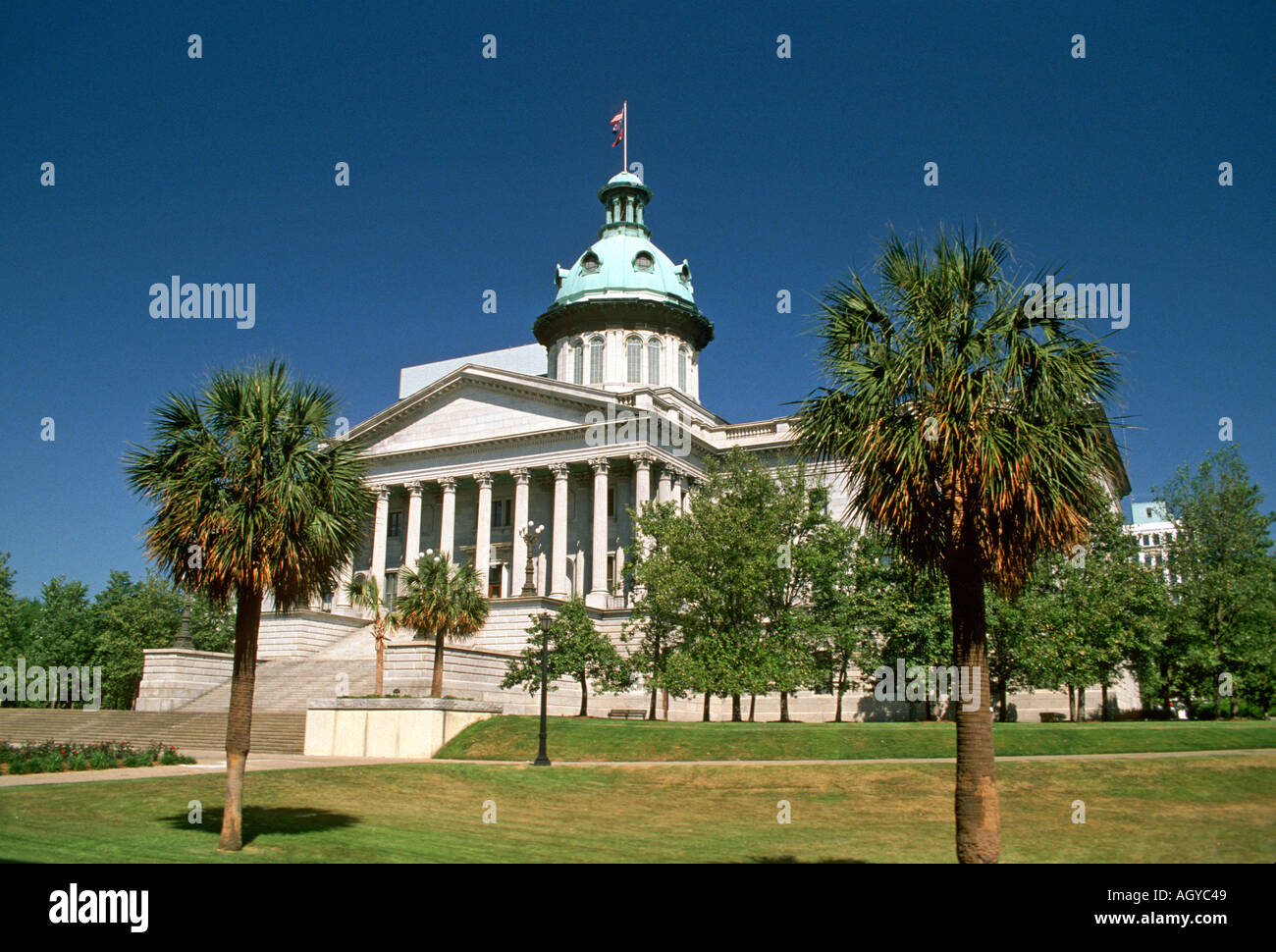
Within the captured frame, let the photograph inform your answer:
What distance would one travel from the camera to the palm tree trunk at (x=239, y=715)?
55.1ft

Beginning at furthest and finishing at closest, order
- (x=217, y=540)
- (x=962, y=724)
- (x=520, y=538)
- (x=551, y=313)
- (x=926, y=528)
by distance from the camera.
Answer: (x=551, y=313)
(x=520, y=538)
(x=217, y=540)
(x=926, y=528)
(x=962, y=724)

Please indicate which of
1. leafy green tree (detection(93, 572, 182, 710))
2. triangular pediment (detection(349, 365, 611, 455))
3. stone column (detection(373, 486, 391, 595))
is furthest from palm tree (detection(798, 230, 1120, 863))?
leafy green tree (detection(93, 572, 182, 710))

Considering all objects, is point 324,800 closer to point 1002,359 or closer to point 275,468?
point 275,468

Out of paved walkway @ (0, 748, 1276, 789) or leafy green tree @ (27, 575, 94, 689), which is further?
leafy green tree @ (27, 575, 94, 689)

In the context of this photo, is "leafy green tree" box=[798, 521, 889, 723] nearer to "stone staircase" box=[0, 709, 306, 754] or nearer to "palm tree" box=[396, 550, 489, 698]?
"palm tree" box=[396, 550, 489, 698]

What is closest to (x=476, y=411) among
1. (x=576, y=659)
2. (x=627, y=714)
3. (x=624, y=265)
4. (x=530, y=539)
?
(x=530, y=539)

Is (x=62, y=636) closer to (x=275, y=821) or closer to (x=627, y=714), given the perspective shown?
(x=627, y=714)

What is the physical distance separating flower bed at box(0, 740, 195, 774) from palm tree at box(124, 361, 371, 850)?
15304 mm

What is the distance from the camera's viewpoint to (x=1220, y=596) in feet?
157

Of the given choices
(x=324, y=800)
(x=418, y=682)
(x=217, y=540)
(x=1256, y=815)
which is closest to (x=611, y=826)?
(x=324, y=800)

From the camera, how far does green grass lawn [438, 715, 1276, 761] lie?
3177 centimetres

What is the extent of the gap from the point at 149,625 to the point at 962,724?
207ft

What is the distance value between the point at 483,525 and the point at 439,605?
21.3m

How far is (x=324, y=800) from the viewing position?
965 inches
